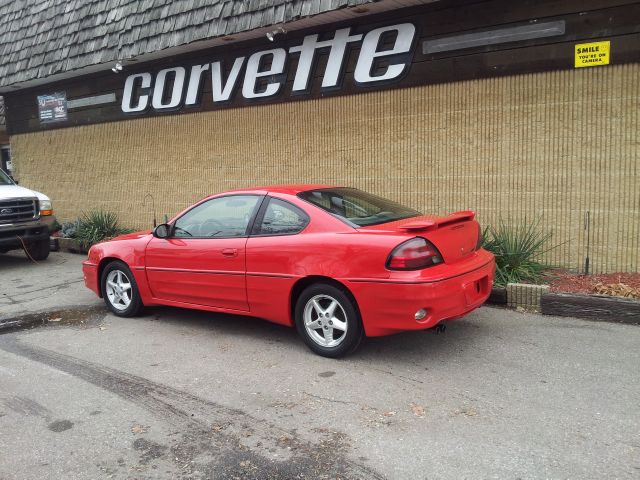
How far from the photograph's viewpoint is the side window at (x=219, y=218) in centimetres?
540

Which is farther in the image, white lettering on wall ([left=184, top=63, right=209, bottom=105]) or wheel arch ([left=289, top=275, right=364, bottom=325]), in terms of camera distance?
white lettering on wall ([left=184, top=63, right=209, bottom=105])

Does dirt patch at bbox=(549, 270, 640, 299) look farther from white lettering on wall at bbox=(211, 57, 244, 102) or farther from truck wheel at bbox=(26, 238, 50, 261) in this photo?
truck wheel at bbox=(26, 238, 50, 261)

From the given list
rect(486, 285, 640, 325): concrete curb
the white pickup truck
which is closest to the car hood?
the white pickup truck

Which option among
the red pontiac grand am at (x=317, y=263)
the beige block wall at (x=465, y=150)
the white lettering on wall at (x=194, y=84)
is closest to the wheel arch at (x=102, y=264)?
the red pontiac grand am at (x=317, y=263)

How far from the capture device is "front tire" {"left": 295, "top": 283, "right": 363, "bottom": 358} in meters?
4.60

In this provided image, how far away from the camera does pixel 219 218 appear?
560cm

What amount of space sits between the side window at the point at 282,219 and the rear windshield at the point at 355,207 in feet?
0.55

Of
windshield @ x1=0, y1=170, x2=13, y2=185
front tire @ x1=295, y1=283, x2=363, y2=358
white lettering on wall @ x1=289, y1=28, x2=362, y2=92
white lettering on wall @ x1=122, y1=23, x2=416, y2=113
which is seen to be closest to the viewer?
front tire @ x1=295, y1=283, x2=363, y2=358

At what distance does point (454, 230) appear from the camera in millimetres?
4793

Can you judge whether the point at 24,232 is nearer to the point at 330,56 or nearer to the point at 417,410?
the point at 330,56

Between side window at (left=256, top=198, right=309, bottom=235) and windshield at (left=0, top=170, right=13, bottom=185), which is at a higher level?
windshield at (left=0, top=170, right=13, bottom=185)

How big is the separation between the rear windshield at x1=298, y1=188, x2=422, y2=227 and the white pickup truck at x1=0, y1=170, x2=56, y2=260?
678cm

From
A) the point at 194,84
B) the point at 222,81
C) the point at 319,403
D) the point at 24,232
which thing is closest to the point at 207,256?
the point at 319,403

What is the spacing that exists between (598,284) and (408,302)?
2936 mm
